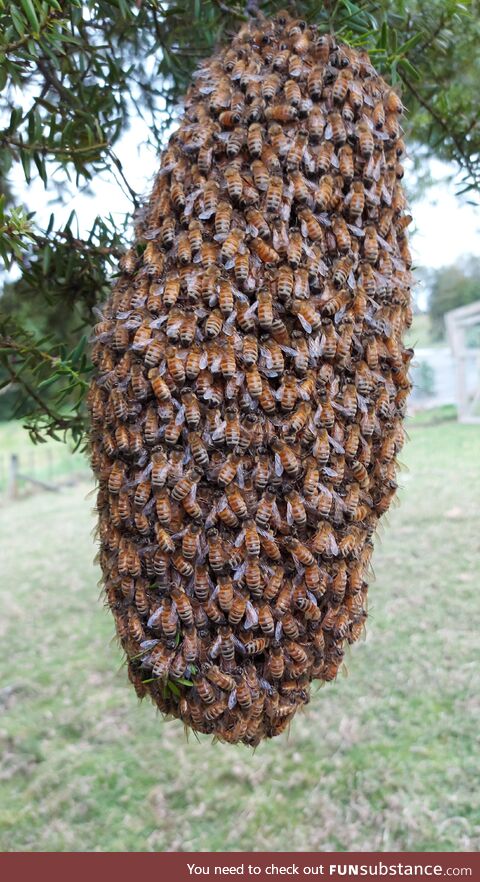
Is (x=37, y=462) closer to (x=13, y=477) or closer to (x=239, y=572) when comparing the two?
(x=13, y=477)

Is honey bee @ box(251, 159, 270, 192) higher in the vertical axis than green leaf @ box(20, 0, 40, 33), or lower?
lower

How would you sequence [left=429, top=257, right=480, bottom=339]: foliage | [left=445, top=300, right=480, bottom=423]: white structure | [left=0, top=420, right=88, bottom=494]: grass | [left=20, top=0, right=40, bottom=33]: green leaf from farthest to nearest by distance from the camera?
[left=0, top=420, right=88, bottom=494]: grass → [left=445, top=300, right=480, bottom=423]: white structure → [left=429, top=257, right=480, bottom=339]: foliage → [left=20, top=0, right=40, bottom=33]: green leaf

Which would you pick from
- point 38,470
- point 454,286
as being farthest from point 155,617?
point 38,470

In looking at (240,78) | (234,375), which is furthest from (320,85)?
(234,375)

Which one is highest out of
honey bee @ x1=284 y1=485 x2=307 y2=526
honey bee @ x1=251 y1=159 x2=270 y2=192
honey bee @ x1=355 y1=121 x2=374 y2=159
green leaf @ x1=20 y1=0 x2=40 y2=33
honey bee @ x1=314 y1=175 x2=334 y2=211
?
green leaf @ x1=20 y1=0 x2=40 y2=33

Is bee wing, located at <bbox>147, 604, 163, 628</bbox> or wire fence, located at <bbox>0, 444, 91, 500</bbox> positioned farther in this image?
wire fence, located at <bbox>0, 444, 91, 500</bbox>

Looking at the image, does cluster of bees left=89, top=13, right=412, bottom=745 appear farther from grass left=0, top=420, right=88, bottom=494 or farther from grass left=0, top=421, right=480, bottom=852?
grass left=0, top=420, right=88, bottom=494

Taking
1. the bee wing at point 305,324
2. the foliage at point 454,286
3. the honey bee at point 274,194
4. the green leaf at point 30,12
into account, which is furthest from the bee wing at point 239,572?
the foliage at point 454,286

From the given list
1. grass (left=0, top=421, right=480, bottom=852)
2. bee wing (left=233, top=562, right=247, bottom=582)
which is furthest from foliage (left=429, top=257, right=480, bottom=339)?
bee wing (left=233, top=562, right=247, bottom=582)
